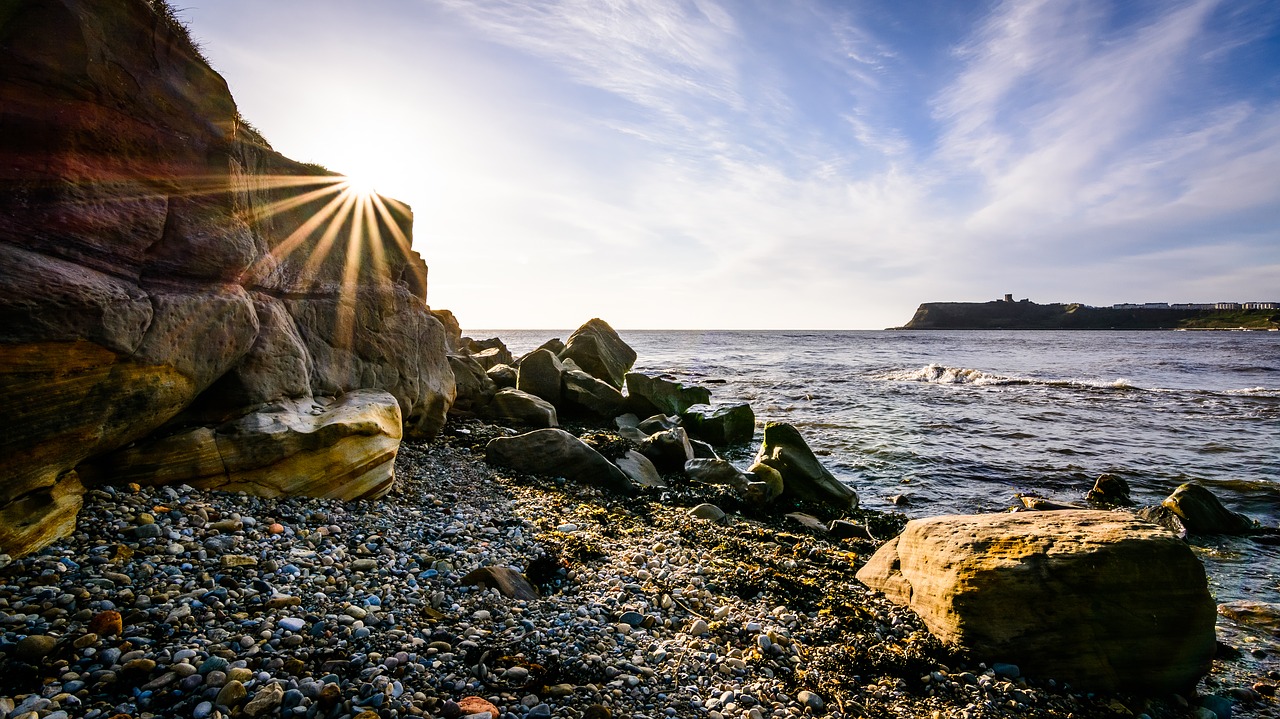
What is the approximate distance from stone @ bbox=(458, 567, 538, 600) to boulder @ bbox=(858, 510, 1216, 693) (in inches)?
170

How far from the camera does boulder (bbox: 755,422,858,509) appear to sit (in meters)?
11.0

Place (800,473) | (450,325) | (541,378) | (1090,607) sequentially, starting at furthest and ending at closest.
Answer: (450,325), (541,378), (800,473), (1090,607)

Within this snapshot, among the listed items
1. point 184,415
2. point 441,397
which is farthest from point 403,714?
point 441,397

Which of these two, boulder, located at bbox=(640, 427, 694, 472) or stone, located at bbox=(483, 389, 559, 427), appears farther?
stone, located at bbox=(483, 389, 559, 427)

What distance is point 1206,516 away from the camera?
9.40 meters

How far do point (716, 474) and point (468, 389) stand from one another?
7220 mm

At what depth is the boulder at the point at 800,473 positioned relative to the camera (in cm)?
1099

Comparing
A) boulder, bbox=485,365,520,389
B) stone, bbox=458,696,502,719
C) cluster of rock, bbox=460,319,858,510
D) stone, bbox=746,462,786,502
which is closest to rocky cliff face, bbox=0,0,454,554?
cluster of rock, bbox=460,319,858,510

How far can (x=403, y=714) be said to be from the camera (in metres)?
3.31

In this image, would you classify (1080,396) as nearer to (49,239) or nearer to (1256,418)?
(1256,418)

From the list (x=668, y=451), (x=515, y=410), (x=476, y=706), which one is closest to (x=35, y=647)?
(x=476, y=706)

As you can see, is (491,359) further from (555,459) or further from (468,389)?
(555,459)

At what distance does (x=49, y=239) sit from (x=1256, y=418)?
3133 centimetres

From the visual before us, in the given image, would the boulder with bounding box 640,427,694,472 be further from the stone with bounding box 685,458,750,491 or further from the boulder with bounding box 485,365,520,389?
the boulder with bounding box 485,365,520,389
